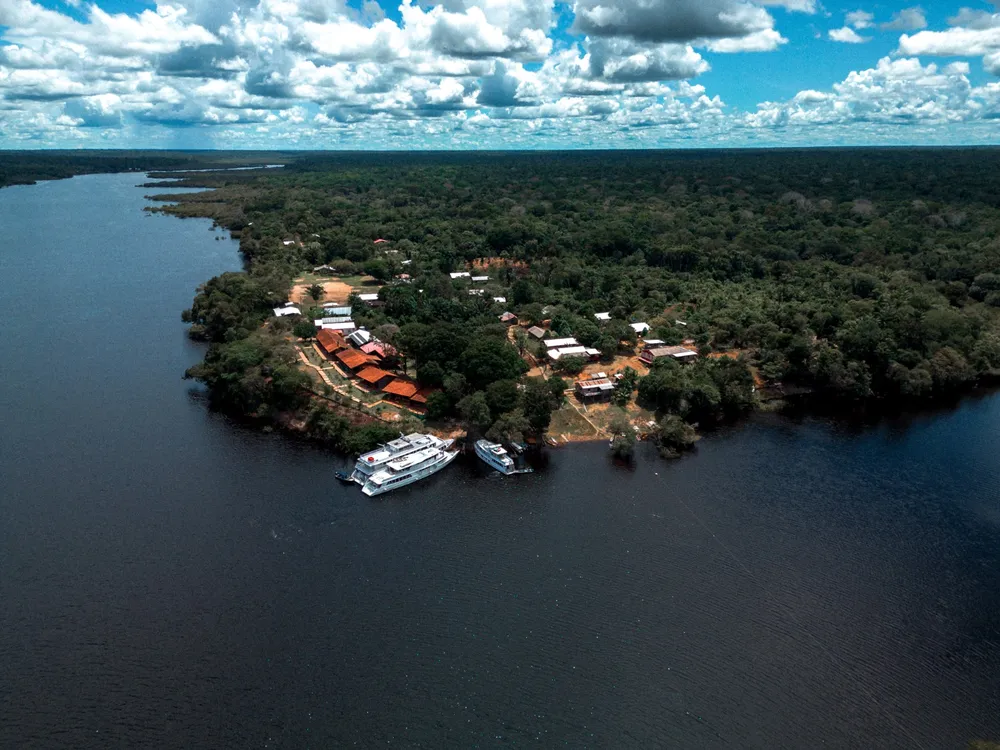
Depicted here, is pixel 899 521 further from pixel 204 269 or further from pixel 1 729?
pixel 204 269

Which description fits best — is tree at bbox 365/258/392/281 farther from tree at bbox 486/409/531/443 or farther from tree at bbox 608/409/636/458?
tree at bbox 608/409/636/458

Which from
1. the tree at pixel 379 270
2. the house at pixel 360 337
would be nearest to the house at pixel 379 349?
the house at pixel 360 337

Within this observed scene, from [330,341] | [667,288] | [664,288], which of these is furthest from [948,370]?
[330,341]

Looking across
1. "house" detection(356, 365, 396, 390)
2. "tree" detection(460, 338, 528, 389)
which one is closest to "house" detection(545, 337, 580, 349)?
"tree" detection(460, 338, 528, 389)

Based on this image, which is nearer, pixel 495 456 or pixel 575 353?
pixel 495 456

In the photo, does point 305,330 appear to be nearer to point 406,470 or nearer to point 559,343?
point 559,343
